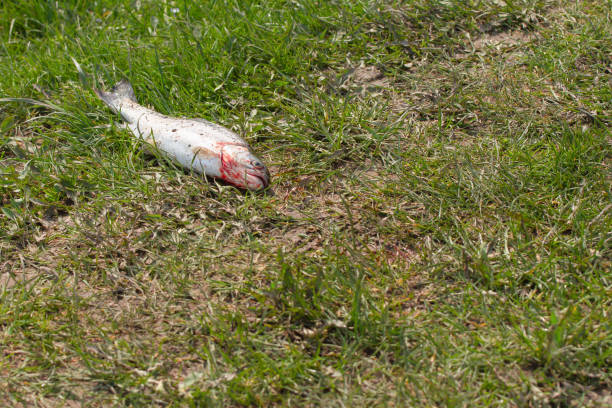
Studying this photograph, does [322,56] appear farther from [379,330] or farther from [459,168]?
[379,330]

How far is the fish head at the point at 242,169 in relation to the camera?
3.35 meters

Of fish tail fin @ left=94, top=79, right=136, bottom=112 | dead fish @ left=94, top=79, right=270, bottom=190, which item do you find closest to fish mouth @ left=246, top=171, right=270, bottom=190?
dead fish @ left=94, top=79, right=270, bottom=190

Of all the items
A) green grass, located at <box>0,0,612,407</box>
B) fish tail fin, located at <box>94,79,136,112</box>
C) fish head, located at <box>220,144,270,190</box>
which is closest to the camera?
green grass, located at <box>0,0,612,407</box>

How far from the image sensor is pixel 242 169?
3350 mm

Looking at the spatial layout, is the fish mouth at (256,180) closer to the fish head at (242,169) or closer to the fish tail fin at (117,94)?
the fish head at (242,169)

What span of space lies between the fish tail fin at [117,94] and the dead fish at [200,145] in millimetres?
40

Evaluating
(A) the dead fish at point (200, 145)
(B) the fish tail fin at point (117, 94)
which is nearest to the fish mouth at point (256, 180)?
(A) the dead fish at point (200, 145)

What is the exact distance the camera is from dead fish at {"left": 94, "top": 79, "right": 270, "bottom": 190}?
3359 millimetres

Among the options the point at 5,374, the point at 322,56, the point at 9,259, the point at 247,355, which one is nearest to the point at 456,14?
the point at 322,56

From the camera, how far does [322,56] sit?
164 inches

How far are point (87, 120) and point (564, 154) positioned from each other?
107 inches

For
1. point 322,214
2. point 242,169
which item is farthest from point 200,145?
point 322,214

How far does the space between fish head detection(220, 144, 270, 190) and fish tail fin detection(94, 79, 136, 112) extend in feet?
2.99

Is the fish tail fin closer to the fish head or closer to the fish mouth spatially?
the fish head
